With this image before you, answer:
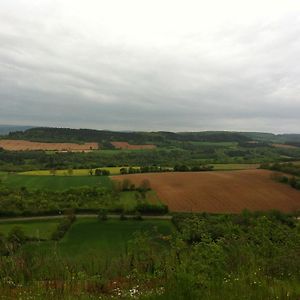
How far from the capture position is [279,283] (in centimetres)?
717

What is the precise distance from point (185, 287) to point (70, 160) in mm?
102680

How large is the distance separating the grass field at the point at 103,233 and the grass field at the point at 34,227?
266 centimetres

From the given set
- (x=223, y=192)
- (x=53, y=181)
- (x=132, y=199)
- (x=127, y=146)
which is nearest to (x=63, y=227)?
(x=132, y=199)

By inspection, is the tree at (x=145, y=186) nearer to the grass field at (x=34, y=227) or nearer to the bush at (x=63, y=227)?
the bush at (x=63, y=227)

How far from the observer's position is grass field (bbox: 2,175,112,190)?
66.7 metres

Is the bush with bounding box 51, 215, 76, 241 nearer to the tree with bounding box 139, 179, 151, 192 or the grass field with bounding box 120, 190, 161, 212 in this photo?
the grass field with bounding box 120, 190, 161, 212

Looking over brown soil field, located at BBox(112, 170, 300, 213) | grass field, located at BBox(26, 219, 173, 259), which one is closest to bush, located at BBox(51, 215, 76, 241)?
Answer: grass field, located at BBox(26, 219, 173, 259)

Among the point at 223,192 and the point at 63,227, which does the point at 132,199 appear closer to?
the point at 223,192

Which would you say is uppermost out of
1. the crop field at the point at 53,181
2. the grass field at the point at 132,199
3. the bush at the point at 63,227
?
the crop field at the point at 53,181

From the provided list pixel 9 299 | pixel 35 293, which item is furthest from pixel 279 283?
pixel 9 299

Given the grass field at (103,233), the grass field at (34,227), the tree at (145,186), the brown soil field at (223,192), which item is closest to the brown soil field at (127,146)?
the brown soil field at (223,192)

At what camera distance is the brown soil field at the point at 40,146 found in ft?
417

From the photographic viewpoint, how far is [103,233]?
141 feet

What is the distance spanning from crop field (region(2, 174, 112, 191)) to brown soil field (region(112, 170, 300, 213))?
4.79 meters
